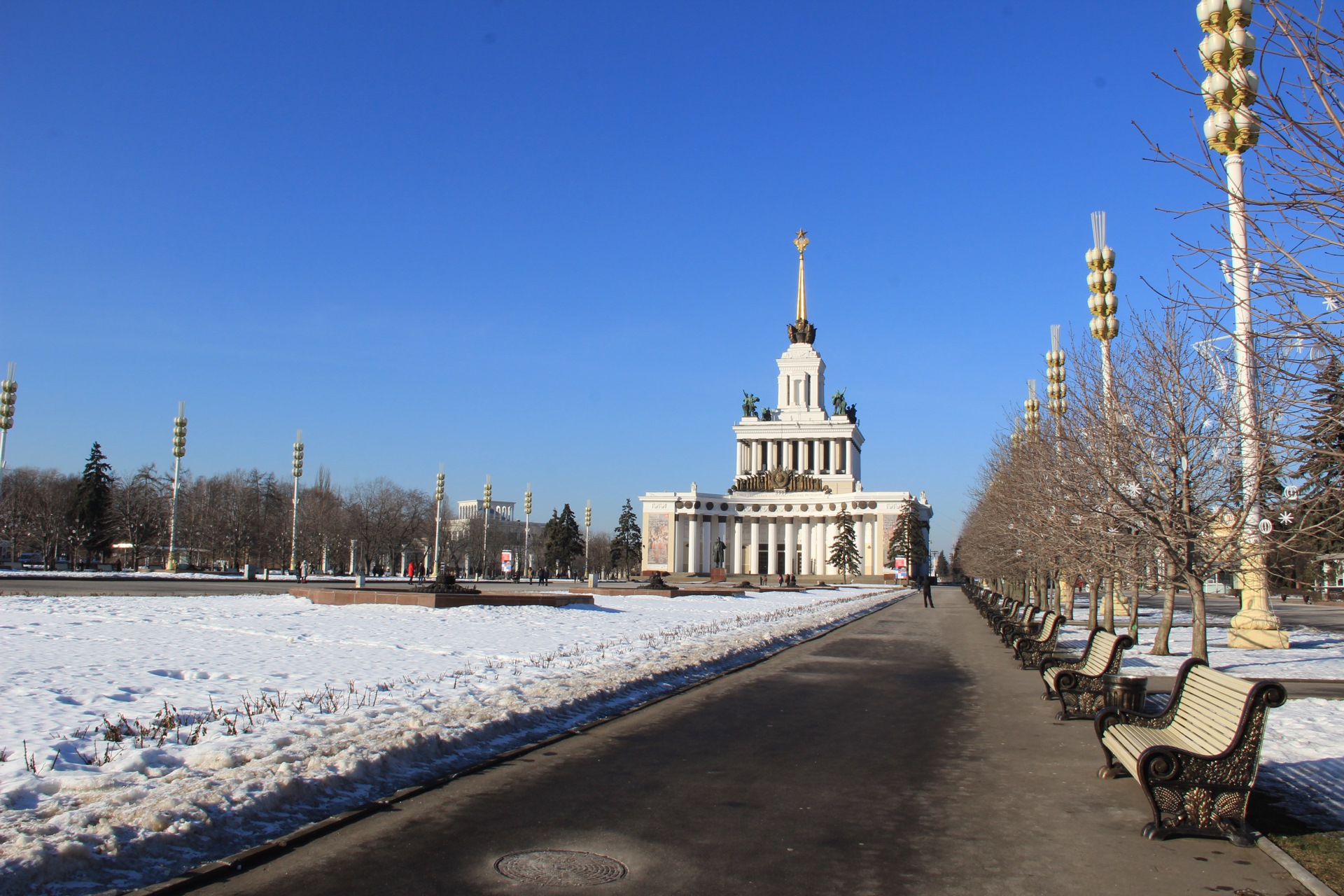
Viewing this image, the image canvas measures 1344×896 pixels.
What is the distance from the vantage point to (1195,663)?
7.93 metres

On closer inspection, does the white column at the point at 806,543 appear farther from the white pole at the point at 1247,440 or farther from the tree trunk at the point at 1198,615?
the tree trunk at the point at 1198,615

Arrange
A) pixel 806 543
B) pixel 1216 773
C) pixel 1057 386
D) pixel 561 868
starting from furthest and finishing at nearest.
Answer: pixel 806 543, pixel 1057 386, pixel 1216 773, pixel 561 868

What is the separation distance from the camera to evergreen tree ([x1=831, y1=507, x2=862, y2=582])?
10806cm

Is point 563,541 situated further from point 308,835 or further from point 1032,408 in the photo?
point 308,835

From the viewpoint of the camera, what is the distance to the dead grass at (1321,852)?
18.2 feet

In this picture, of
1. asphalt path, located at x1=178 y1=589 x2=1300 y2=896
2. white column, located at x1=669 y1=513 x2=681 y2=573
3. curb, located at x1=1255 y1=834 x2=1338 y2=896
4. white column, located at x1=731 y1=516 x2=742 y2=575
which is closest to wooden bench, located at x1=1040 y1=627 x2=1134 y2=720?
asphalt path, located at x1=178 y1=589 x2=1300 y2=896

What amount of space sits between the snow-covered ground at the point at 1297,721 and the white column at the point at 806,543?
340 ft

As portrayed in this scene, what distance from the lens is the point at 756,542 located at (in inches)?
5123

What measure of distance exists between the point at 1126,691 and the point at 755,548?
120770 millimetres

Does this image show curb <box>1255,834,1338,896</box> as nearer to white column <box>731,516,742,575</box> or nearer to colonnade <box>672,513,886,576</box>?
colonnade <box>672,513,886,576</box>

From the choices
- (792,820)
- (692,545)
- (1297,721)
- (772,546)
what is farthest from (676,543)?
(792,820)

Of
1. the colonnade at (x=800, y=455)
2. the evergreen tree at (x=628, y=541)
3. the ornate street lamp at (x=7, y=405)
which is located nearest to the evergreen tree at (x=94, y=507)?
the ornate street lamp at (x=7, y=405)

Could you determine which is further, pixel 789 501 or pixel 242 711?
pixel 789 501

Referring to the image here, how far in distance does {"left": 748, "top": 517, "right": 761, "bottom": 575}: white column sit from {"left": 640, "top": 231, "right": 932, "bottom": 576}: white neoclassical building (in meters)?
0.14
